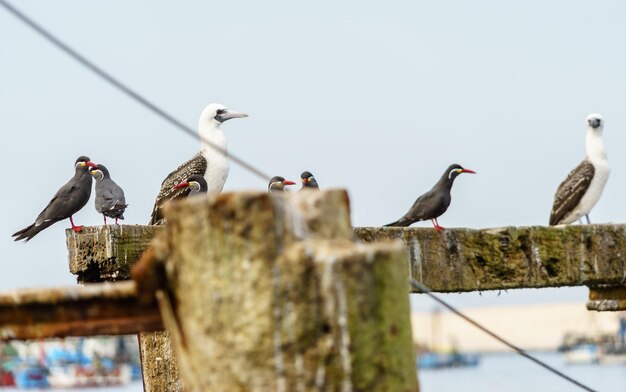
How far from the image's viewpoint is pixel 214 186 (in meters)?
16.5

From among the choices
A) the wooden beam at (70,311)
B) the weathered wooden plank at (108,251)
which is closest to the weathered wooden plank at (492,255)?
the weathered wooden plank at (108,251)

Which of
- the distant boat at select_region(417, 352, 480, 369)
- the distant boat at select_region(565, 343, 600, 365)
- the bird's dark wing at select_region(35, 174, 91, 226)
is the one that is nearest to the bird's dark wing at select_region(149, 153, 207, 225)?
the bird's dark wing at select_region(35, 174, 91, 226)

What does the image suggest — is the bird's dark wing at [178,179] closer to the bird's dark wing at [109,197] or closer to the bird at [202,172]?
the bird at [202,172]

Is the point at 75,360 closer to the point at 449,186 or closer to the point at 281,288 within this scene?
the point at 449,186

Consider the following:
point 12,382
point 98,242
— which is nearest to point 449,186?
point 98,242

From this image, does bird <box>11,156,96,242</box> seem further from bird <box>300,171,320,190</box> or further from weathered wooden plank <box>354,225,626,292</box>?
weathered wooden plank <box>354,225,626,292</box>

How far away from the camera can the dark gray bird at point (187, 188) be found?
15344mm

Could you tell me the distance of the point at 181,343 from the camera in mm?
4750

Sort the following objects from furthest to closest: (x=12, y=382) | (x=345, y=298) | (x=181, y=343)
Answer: (x=12, y=382) → (x=181, y=343) → (x=345, y=298)

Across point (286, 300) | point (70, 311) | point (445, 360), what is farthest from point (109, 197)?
point (445, 360)

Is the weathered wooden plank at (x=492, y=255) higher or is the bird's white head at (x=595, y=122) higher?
the bird's white head at (x=595, y=122)

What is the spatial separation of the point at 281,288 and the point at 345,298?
208 millimetres

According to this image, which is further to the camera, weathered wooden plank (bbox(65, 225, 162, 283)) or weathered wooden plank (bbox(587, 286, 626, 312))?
weathered wooden plank (bbox(587, 286, 626, 312))

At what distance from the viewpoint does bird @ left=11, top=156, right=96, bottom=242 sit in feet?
50.3
